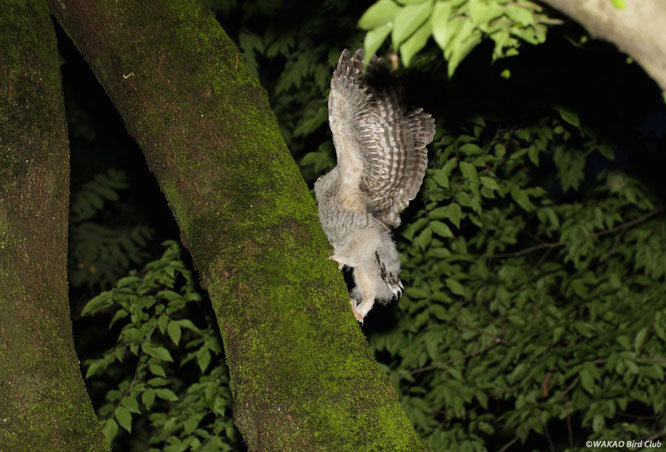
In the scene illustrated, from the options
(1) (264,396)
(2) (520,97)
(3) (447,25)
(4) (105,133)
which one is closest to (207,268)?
(1) (264,396)

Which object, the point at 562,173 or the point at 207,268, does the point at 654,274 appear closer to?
the point at 562,173

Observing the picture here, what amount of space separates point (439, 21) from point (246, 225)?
1212mm

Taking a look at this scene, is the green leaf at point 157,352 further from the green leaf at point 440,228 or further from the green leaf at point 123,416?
the green leaf at point 440,228

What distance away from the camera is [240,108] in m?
2.55

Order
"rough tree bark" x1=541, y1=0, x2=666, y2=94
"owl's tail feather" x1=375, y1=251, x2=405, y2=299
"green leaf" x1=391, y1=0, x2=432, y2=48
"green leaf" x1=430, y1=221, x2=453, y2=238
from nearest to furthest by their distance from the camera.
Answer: "rough tree bark" x1=541, y1=0, x2=666, y2=94, "green leaf" x1=391, y1=0, x2=432, y2=48, "owl's tail feather" x1=375, y1=251, x2=405, y2=299, "green leaf" x1=430, y1=221, x2=453, y2=238

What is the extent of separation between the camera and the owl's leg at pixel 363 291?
4.15 m

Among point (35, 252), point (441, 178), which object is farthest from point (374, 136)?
point (35, 252)

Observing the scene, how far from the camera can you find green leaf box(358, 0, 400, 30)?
1.36 m

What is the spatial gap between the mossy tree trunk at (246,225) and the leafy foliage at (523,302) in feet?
8.56

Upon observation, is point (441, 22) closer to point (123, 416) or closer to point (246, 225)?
point (246, 225)

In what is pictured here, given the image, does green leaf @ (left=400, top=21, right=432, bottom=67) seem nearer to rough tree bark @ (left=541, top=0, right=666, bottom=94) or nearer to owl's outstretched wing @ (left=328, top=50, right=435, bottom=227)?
rough tree bark @ (left=541, top=0, right=666, bottom=94)

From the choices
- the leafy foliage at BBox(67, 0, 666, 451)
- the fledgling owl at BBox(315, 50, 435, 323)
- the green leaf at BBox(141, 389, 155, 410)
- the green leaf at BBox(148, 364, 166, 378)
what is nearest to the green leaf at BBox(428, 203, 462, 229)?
the leafy foliage at BBox(67, 0, 666, 451)

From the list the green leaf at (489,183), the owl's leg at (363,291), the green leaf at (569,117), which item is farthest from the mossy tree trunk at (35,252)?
the green leaf at (569,117)

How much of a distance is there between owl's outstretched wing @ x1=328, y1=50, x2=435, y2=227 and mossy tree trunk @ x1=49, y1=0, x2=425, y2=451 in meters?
0.78
